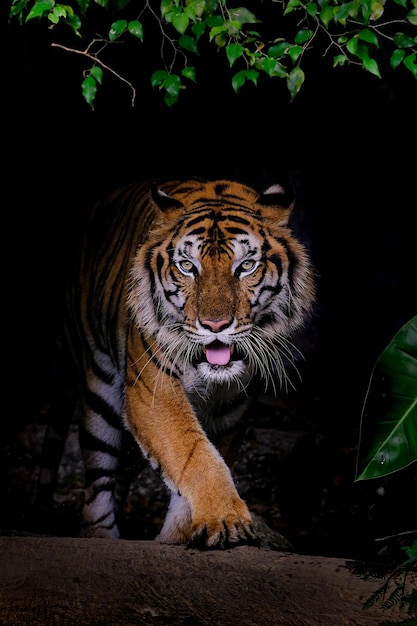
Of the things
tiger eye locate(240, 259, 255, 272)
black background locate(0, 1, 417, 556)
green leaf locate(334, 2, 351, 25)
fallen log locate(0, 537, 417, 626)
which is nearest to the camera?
fallen log locate(0, 537, 417, 626)

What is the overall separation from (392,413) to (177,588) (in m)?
1.08

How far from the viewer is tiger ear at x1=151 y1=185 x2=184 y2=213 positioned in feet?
13.7

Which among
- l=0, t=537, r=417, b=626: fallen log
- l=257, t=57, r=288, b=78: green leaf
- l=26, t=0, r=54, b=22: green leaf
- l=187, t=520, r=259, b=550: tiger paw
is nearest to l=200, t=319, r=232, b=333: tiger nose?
l=187, t=520, r=259, b=550: tiger paw

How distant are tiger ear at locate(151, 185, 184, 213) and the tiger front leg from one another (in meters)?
0.84

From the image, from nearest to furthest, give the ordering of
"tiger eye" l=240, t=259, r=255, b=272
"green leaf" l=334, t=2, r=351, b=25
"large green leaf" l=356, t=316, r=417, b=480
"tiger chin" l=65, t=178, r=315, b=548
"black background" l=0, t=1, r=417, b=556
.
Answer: "large green leaf" l=356, t=316, r=417, b=480 < "green leaf" l=334, t=2, r=351, b=25 < "tiger chin" l=65, t=178, r=315, b=548 < "tiger eye" l=240, t=259, r=255, b=272 < "black background" l=0, t=1, r=417, b=556

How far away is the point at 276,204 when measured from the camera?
165 inches

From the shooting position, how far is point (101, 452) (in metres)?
4.98

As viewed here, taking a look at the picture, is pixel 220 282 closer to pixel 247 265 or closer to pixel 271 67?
pixel 247 265

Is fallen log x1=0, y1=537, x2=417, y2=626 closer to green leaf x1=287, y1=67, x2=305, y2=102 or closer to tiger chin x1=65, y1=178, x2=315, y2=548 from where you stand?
tiger chin x1=65, y1=178, x2=315, y2=548

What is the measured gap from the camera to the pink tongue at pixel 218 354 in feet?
12.5

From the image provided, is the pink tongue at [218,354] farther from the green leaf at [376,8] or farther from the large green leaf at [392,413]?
the green leaf at [376,8]

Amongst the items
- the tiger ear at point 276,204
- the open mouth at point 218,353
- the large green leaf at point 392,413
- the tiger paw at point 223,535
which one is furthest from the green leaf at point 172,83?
the tiger paw at point 223,535

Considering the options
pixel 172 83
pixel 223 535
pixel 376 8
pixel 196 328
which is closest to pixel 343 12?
pixel 376 8

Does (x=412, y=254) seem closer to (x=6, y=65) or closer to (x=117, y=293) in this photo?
(x=117, y=293)
